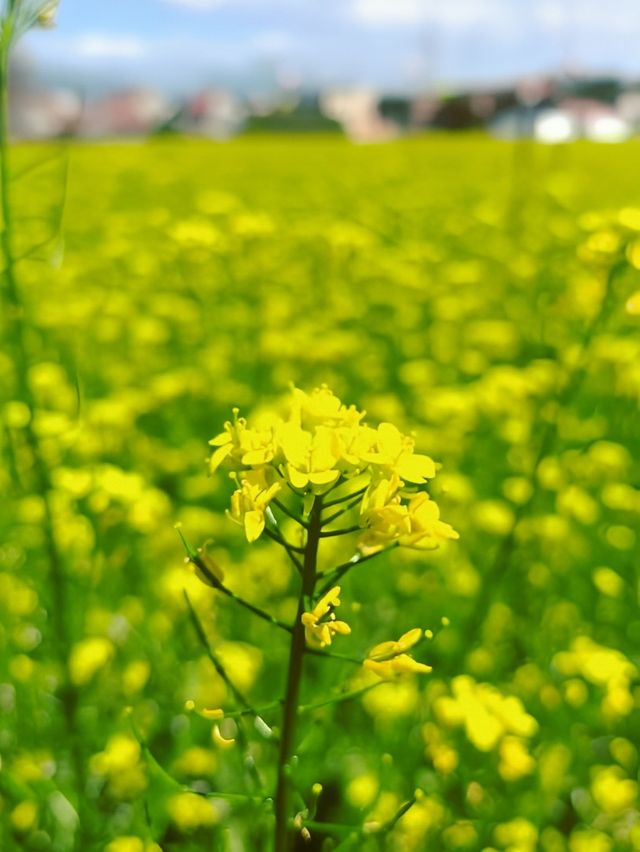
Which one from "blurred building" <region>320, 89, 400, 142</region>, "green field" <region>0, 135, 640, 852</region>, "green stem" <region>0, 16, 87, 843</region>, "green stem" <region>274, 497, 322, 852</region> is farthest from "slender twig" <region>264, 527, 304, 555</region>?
"blurred building" <region>320, 89, 400, 142</region>

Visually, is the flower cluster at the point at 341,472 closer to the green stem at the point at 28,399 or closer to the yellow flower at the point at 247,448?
the yellow flower at the point at 247,448

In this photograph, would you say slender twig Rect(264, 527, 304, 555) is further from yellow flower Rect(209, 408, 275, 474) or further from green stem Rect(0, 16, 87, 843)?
green stem Rect(0, 16, 87, 843)

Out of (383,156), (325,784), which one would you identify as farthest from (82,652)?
(383,156)

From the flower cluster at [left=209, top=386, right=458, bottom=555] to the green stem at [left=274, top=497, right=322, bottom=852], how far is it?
38mm

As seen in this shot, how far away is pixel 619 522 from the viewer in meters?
2.27

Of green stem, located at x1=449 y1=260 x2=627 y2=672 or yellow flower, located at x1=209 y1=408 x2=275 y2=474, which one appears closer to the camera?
yellow flower, located at x1=209 y1=408 x2=275 y2=474

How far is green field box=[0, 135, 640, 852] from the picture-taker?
143cm

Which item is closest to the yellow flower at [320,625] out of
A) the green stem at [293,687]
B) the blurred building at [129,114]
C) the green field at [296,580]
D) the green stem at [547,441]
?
the green stem at [293,687]

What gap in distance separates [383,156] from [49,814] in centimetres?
1516

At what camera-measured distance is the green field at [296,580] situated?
1432 millimetres

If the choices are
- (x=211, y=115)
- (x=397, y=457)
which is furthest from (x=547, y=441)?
(x=211, y=115)

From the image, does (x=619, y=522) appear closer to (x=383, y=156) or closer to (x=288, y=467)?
(x=288, y=467)

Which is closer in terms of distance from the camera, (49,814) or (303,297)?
(49,814)

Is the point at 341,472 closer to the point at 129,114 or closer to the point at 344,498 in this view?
the point at 344,498
